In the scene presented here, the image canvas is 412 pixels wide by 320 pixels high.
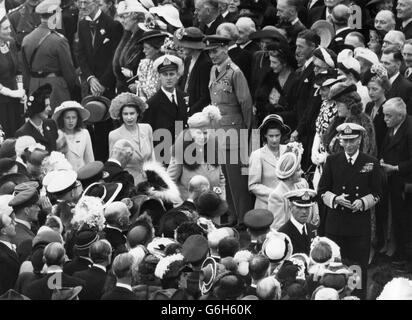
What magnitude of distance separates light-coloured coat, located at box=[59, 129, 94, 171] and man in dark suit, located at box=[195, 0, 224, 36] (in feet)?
8.69

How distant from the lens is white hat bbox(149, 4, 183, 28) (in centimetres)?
2309

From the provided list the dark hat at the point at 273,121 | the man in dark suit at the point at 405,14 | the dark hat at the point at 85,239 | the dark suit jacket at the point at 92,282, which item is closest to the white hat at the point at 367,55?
the man in dark suit at the point at 405,14

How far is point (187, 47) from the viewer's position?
2255 centimetres

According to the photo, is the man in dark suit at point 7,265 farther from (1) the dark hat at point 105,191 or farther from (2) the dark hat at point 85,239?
(1) the dark hat at point 105,191

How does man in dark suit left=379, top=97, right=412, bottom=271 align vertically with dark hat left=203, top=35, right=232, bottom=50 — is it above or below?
below

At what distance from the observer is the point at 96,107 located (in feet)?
74.3

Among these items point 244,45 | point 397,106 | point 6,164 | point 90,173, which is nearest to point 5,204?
point 90,173

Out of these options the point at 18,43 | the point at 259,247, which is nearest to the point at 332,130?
the point at 259,247

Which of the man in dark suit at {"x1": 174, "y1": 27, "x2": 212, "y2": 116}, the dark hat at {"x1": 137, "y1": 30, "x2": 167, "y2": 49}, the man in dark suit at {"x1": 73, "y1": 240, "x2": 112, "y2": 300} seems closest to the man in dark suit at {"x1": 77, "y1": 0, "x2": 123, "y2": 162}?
the dark hat at {"x1": 137, "y1": 30, "x2": 167, "y2": 49}

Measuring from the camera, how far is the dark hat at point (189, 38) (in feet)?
73.7

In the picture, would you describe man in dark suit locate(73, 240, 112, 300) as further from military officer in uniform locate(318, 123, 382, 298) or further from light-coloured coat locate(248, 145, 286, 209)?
light-coloured coat locate(248, 145, 286, 209)

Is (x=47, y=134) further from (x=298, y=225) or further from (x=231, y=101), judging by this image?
(x=298, y=225)

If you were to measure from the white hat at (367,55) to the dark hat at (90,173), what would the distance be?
3365 millimetres

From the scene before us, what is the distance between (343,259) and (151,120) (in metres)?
3.46
